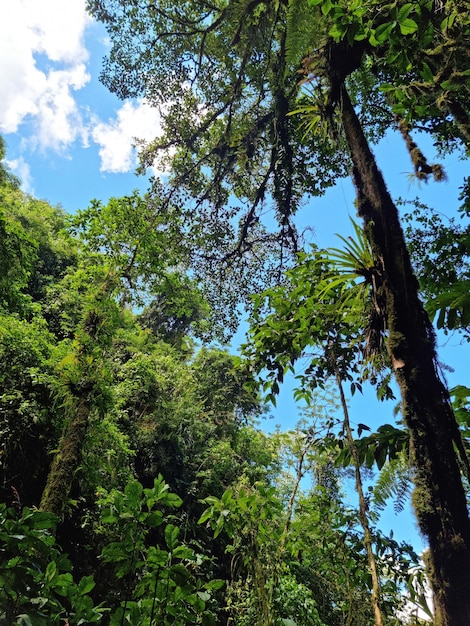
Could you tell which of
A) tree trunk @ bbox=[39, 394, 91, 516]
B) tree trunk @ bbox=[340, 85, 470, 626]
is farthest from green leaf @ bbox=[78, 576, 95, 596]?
tree trunk @ bbox=[39, 394, 91, 516]

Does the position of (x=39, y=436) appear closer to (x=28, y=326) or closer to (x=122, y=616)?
(x=28, y=326)

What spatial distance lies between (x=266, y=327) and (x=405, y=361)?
3.31 feet

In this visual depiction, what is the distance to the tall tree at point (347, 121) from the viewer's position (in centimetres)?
147

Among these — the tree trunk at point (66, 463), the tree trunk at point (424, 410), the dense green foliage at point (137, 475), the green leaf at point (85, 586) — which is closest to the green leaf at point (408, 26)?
the tree trunk at point (424, 410)

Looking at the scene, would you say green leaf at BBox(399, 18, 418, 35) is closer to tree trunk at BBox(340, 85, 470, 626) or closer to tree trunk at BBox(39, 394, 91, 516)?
tree trunk at BBox(340, 85, 470, 626)

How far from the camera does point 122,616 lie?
1.17 meters

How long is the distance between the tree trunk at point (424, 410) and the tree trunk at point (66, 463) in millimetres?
4104

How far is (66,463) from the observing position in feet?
14.9

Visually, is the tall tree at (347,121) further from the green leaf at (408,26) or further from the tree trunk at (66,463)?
the tree trunk at (66,463)

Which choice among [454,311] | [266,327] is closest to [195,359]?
[266,327]

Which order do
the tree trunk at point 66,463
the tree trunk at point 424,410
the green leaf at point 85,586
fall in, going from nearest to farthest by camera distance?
the green leaf at point 85,586 < the tree trunk at point 424,410 < the tree trunk at point 66,463

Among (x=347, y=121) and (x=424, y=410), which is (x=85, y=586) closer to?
(x=424, y=410)

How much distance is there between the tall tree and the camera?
1.47 meters

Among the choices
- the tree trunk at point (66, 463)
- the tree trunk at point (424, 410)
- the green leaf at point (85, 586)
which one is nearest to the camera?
the green leaf at point (85, 586)
